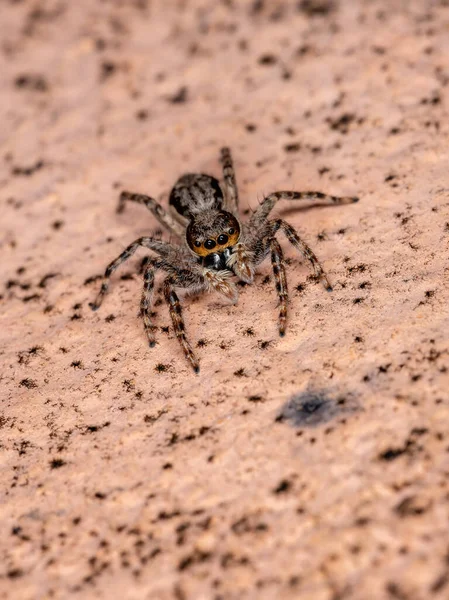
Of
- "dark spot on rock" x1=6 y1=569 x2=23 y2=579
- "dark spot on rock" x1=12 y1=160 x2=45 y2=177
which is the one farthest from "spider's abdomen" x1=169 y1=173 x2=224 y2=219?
"dark spot on rock" x1=6 y1=569 x2=23 y2=579

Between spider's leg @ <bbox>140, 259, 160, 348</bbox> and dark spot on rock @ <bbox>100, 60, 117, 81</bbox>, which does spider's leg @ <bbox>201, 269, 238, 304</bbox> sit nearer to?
spider's leg @ <bbox>140, 259, 160, 348</bbox>

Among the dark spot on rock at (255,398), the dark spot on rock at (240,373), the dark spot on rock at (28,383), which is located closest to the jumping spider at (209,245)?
the dark spot on rock at (240,373)

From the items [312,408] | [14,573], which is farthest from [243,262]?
[14,573]

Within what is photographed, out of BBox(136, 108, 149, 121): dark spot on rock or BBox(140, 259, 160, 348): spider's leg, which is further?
BBox(136, 108, 149, 121): dark spot on rock

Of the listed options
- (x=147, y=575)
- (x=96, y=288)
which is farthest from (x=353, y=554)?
(x=96, y=288)

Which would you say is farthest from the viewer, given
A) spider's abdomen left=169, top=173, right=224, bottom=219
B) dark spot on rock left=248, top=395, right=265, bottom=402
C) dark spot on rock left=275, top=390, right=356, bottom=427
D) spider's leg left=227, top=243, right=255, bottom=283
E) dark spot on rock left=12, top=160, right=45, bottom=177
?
dark spot on rock left=12, top=160, right=45, bottom=177

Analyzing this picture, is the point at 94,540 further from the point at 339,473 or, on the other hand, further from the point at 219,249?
the point at 219,249

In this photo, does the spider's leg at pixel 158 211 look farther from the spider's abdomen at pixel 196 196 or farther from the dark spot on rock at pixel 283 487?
the dark spot on rock at pixel 283 487
